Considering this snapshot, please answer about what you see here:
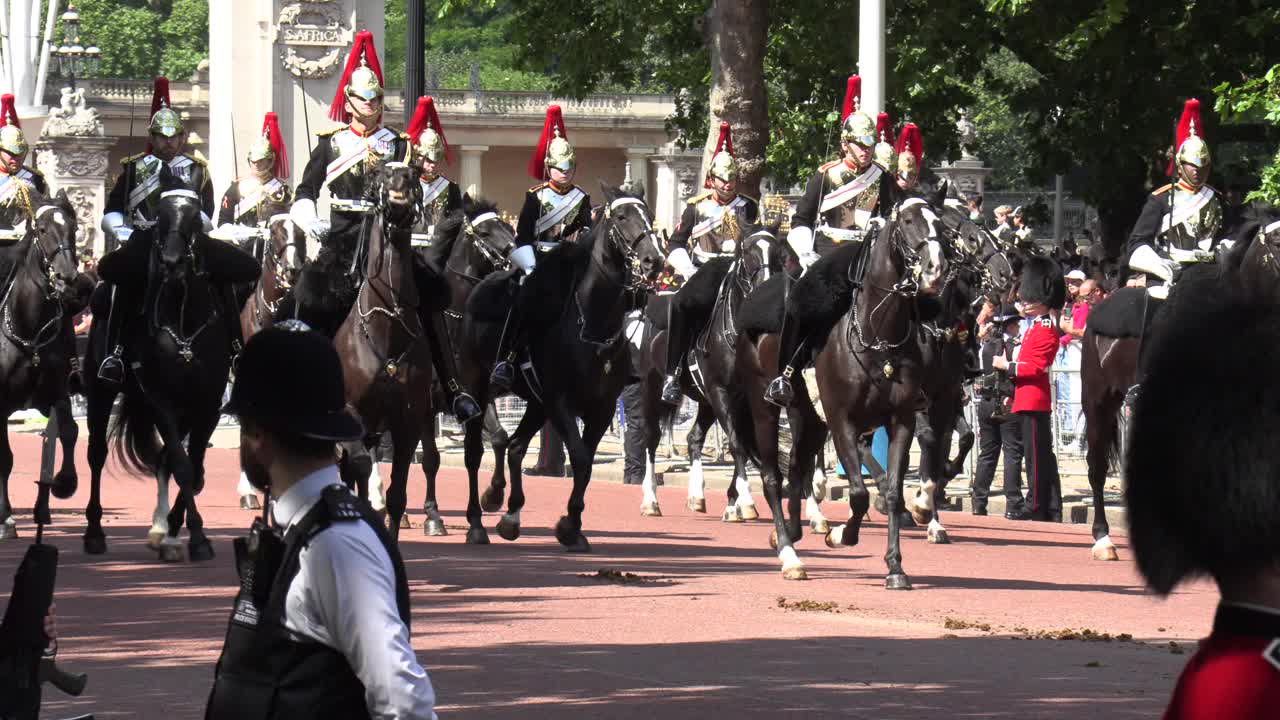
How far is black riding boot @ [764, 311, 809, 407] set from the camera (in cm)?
1591

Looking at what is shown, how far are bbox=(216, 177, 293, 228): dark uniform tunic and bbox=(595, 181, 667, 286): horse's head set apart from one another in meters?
5.75

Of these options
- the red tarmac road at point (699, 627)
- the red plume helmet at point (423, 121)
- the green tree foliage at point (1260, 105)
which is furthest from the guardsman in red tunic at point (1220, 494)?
the green tree foliage at point (1260, 105)

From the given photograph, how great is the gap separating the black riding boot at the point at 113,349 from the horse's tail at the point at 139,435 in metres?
0.25

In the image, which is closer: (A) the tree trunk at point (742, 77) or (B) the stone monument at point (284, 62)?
(A) the tree trunk at point (742, 77)

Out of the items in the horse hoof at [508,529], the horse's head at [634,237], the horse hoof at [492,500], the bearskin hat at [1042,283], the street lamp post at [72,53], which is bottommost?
the horse hoof at [508,529]

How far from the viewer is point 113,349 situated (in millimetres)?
16031

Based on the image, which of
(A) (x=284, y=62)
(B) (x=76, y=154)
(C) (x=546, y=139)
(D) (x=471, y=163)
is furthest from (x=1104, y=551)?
(D) (x=471, y=163)

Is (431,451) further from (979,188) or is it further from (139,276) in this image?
(979,188)

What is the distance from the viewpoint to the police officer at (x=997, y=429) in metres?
21.8

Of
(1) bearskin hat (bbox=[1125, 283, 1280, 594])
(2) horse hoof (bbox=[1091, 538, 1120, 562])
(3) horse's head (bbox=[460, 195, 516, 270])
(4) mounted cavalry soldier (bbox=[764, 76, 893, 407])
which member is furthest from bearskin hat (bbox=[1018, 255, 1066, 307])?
(1) bearskin hat (bbox=[1125, 283, 1280, 594])

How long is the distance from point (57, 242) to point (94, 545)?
218 cm

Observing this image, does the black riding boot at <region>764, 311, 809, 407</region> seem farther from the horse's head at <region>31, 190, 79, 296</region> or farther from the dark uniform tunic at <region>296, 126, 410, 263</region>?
the horse's head at <region>31, 190, 79, 296</region>

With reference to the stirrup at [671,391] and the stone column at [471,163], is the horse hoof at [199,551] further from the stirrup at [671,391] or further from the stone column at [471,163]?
the stone column at [471,163]

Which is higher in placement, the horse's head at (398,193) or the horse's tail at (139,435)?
the horse's head at (398,193)
